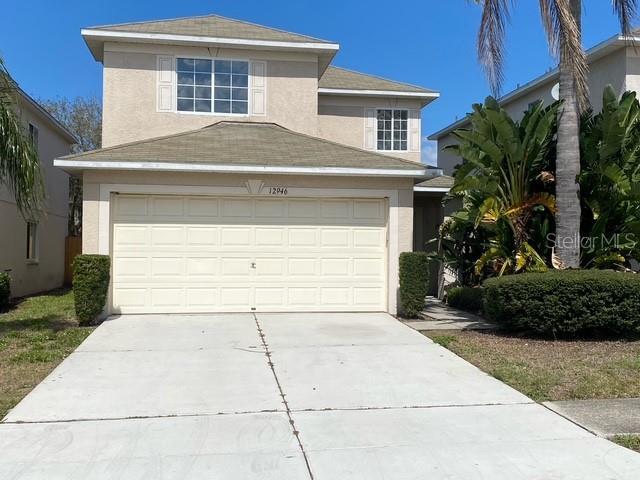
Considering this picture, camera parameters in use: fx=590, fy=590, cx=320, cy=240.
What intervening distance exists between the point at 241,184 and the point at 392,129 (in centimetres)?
906

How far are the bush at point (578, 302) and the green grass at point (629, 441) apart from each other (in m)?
4.24

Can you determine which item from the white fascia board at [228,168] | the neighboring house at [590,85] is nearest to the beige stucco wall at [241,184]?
the white fascia board at [228,168]

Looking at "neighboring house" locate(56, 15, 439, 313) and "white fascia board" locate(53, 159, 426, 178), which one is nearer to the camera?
"white fascia board" locate(53, 159, 426, 178)

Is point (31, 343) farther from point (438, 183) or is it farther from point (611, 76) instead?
point (611, 76)

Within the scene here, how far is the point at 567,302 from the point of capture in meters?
9.42

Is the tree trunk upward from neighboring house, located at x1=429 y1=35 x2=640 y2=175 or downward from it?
downward

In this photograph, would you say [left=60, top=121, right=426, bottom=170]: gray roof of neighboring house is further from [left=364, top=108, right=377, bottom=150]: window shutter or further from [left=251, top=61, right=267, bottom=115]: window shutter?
[left=364, top=108, right=377, bottom=150]: window shutter

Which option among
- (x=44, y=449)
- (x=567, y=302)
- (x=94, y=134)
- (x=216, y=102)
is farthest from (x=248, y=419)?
(x=94, y=134)

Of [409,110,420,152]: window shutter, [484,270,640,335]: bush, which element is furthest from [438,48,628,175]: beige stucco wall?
[484,270,640,335]: bush

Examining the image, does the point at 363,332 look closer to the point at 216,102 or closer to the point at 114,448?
the point at 114,448

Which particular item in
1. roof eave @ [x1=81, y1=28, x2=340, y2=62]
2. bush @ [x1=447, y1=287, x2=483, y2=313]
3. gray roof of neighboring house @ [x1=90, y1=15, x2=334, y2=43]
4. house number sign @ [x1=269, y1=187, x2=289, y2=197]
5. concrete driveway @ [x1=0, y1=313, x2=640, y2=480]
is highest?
gray roof of neighboring house @ [x1=90, y1=15, x2=334, y2=43]

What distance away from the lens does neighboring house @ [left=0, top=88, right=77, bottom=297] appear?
16047 mm

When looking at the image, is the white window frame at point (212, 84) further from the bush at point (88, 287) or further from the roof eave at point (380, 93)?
the bush at point (88, 287)

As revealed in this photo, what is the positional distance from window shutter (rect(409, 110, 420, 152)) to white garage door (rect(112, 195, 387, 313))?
764 centimetres
